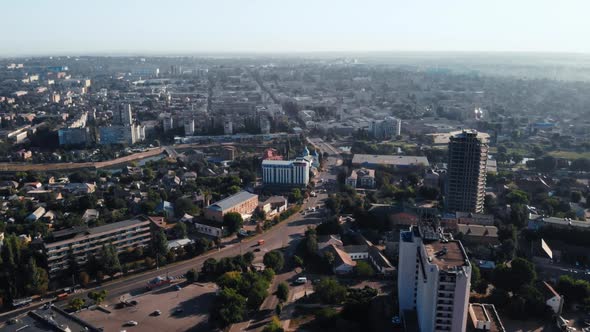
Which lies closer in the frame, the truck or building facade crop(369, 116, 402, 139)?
the truck

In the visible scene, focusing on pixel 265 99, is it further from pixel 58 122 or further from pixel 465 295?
pixel 465 295

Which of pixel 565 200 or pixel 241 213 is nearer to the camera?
pixel 241 213

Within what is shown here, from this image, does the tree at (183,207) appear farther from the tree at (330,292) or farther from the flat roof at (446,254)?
the flat roof at (446,254)

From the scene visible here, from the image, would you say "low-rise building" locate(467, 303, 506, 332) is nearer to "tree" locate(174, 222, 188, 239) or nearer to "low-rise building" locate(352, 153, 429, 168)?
"tree" locate(174, 222, 188, 239)

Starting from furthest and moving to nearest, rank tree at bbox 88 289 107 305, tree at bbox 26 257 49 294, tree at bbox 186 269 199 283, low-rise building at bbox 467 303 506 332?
1. tree at bbox 186 269 199 283
2. tree at bbox 26 257 49 294
3. tree at bbox 88 289 107 305
4. low-rise building at bbox 467 303 506 332

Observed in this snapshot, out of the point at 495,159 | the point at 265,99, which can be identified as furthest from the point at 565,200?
the point at 265,99

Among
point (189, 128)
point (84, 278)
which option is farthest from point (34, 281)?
point (189, 128)

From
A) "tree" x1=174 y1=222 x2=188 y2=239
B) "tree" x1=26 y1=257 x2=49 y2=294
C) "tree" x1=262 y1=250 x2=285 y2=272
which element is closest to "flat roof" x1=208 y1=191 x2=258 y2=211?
"tree" x1=174 y1=222 x2=188 y2=239
